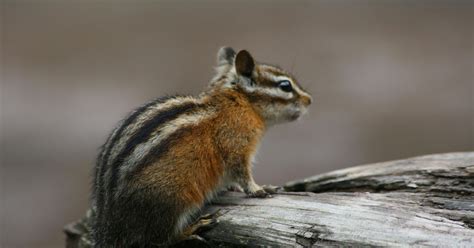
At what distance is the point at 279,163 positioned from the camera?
1502 cm

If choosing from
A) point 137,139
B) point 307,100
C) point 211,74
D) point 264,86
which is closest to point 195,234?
point 137,139

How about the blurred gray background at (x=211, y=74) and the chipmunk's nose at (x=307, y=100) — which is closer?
the chipmunk's nose at (x=307, y=100)

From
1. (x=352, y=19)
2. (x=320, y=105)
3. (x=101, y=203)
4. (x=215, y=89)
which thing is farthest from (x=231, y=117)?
(x=352, y=19)

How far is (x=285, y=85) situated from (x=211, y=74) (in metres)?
9.61

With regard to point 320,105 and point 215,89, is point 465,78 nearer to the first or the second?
point 320,105

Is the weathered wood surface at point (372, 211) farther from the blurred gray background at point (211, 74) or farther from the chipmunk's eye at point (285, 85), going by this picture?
the blurred gray background at point (211, 74)

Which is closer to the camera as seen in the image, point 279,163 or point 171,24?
point 279,163

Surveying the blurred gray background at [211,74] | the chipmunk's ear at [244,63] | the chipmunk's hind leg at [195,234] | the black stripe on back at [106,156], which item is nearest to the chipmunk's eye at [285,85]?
the chipmunk's ear at [244,63]

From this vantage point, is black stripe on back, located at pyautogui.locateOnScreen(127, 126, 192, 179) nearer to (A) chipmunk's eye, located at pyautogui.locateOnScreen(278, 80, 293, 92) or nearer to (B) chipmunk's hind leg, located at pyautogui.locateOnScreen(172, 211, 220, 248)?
(B) chipmunk's hind leg, located at pyautogui.locateOnScreen(172, 211, 220, 248)

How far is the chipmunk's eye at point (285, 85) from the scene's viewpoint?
24.9 feet

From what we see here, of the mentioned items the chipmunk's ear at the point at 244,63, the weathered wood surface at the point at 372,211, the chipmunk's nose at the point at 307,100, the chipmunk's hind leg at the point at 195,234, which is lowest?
the chipmunk's hind leg at the point at 195,234

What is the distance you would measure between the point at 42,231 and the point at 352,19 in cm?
1248

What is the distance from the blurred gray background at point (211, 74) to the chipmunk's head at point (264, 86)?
5.82 metres

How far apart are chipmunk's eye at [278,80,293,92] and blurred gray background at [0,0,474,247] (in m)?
5.89
